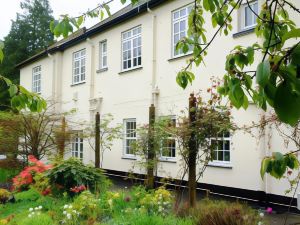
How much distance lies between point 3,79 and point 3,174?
1592cm

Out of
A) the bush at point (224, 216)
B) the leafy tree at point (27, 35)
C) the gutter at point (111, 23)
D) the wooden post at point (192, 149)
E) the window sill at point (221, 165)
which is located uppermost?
the leafy tree at point (27, 35)

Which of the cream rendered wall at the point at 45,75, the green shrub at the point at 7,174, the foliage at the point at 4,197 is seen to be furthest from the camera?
the cream rendered wall at the point at 45,75

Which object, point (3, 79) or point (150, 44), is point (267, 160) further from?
point (150, 44)

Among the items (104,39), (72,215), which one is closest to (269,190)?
(72,215)

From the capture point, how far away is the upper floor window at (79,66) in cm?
2140

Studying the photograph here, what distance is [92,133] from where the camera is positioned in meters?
17.7

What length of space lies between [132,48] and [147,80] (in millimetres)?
2041

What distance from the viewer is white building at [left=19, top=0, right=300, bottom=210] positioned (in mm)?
11633

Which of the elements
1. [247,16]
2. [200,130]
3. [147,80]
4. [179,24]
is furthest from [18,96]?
[147,80]

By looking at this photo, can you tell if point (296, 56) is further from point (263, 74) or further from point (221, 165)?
point (221, 165)

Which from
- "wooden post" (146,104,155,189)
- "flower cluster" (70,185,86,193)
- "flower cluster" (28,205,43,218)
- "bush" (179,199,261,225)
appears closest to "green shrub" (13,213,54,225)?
"flower cluster" (28,205,43,218)

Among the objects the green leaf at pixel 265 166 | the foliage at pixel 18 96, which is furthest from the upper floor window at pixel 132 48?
the green leaf at pixel 265 166

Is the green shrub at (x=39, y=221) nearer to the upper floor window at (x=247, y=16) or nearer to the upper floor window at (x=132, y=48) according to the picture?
the upper floor window at (x=247, y=16)

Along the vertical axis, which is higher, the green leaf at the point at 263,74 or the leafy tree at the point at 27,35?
the leafy tree at the point at 27,35
